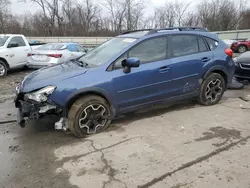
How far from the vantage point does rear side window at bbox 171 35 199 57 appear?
471cm

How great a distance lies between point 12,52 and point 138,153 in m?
8.28

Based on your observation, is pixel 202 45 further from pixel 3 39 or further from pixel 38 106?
pixel 3 39

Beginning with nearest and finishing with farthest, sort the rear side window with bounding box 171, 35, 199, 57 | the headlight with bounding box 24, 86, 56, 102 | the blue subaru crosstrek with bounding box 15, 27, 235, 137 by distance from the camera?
1. the headlight with bounding box 24, 86, 56, 102
2. the blue subaru crosstrek with bounding box 15, 27, 235, 137
3. the rear side window with bounding box 171, 35, 199, 57

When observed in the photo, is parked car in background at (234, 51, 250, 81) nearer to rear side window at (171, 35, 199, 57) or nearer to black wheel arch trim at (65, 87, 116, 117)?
rear side window at (171, 35, 199, 57)

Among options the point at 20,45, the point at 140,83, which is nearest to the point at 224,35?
the point at 20,45

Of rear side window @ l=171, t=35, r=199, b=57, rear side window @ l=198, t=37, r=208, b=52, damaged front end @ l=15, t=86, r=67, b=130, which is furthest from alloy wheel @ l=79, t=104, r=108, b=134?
rear side window @ l=198, t=37, r=208, b=52

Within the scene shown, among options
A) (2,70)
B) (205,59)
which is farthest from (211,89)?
(2,70)

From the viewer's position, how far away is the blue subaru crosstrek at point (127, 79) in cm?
376

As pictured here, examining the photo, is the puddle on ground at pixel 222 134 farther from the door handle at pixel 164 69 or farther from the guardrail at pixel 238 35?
the guardrail at pixel 238 35

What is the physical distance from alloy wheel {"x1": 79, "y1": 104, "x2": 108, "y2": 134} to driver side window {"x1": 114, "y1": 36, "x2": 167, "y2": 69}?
0.92 metres

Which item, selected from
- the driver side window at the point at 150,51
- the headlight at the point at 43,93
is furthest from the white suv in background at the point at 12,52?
the driver side window at the point at 150,51

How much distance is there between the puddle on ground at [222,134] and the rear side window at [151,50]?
1599mm

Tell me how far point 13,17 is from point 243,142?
45.0 meters

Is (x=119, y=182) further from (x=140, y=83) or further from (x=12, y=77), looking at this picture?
(x=12, y=77)
